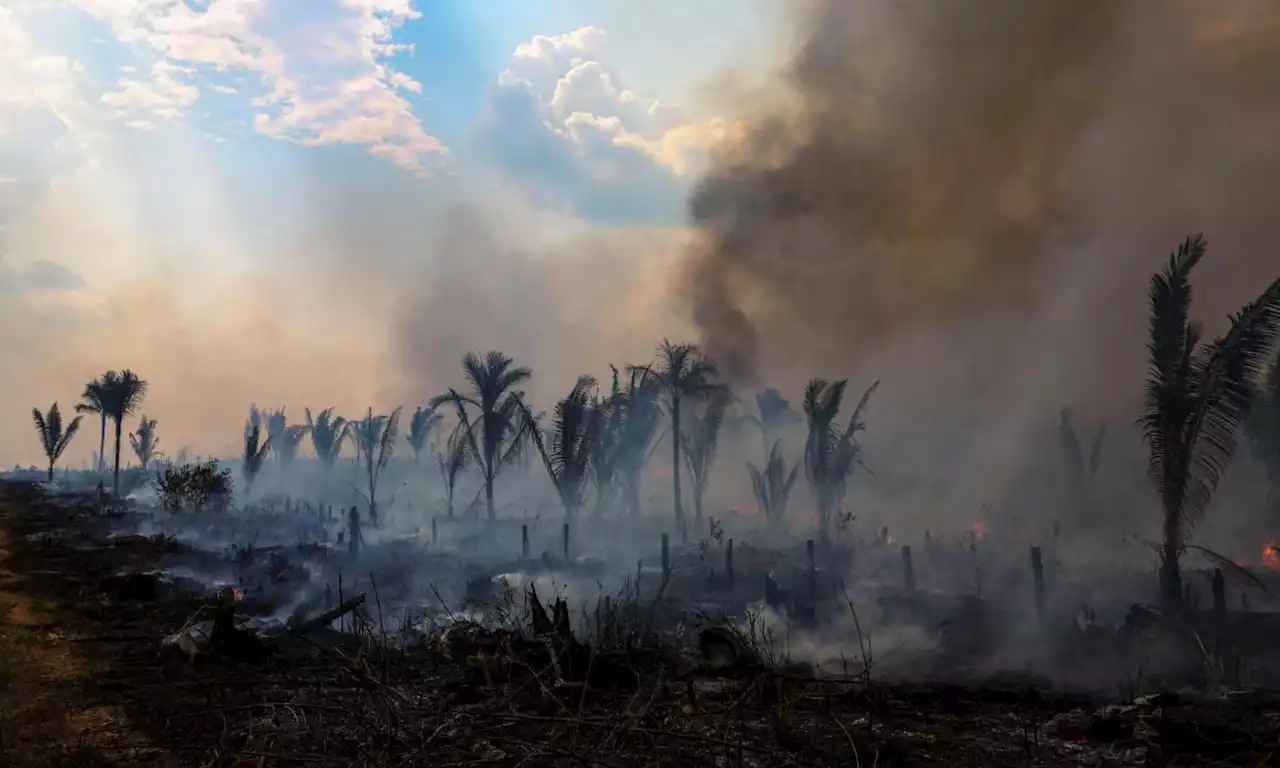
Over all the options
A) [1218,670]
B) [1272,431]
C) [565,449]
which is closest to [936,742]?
[1218,670]

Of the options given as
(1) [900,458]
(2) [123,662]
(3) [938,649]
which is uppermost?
(1) [900,458]

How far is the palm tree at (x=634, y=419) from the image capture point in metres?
32.1

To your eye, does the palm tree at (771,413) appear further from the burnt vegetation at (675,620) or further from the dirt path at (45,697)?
the dirt path at (45,697)

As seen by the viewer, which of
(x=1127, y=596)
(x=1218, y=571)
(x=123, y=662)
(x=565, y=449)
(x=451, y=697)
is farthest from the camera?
(x=565, y=449)

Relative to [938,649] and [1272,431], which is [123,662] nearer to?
[938,649]

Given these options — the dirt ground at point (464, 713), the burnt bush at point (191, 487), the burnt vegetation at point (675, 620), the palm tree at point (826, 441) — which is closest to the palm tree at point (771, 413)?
the burnt vegetation at point (675, 620)

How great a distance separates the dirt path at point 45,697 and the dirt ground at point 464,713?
34 millimetres

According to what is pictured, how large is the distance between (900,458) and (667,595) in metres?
29.6

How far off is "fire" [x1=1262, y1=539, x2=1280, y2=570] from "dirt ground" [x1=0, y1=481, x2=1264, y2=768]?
20.6 meters

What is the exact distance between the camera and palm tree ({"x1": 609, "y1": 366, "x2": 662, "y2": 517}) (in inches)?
1264

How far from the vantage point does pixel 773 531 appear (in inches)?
1371

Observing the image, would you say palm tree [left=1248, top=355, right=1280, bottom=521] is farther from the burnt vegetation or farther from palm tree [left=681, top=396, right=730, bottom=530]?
palm tree [left=681, top=396, right=730, bottom=530]

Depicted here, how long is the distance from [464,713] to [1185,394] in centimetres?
1473

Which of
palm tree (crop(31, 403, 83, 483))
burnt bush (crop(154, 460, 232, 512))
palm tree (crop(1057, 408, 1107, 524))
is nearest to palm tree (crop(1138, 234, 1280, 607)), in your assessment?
palm tree (crop(1057, 408, 1107, 524))
